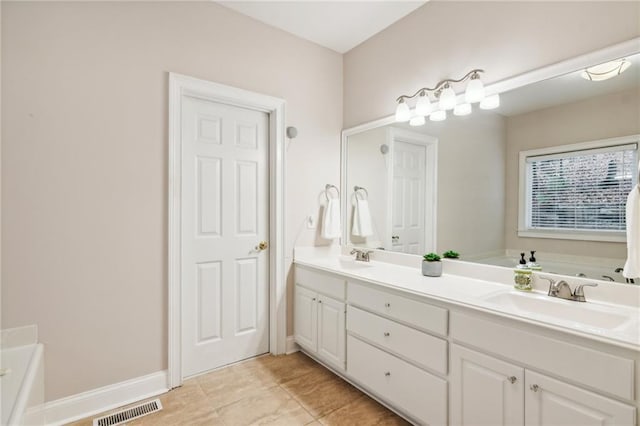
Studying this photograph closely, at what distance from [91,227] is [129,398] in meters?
1.12

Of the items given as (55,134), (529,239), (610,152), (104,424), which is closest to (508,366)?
(529,239)

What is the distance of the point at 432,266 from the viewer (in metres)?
2.11

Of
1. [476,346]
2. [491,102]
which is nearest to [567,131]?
[491,102]

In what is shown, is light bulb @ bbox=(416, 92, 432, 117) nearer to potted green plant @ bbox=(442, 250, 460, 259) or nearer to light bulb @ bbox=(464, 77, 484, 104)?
light bulb @ bbox=(464, 77, 484, 104)

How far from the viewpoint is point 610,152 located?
1.51 m

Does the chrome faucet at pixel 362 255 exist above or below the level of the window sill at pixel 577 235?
below

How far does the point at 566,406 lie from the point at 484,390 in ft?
1.01

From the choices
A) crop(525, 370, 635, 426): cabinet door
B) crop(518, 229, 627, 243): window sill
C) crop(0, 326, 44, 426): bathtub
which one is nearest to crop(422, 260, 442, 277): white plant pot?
crop(518, 229, 627, 243): window sill

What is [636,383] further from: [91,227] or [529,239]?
[91,227]

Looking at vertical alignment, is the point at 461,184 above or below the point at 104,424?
above

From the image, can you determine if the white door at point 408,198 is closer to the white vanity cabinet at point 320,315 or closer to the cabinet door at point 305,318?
the white vanity cabinet at point 320,315

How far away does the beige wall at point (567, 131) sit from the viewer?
147cm

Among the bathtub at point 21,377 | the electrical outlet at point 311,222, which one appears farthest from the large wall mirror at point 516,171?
the bathtub at point 21,377

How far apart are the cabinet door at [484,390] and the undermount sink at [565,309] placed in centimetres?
27
